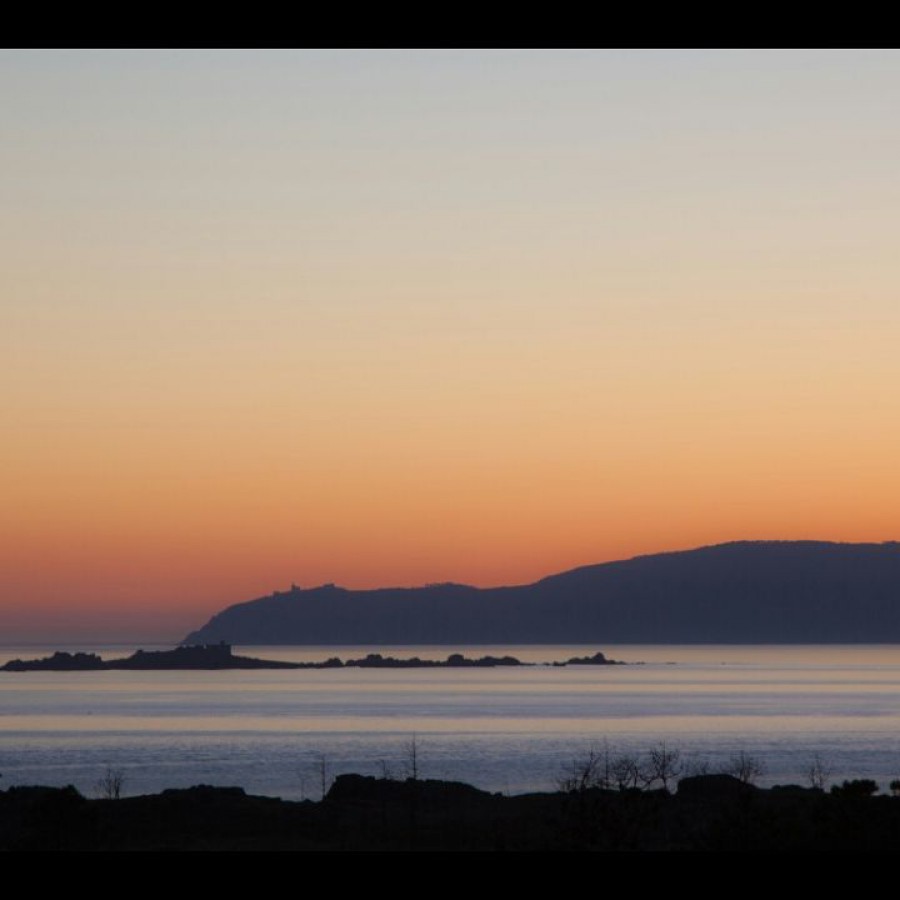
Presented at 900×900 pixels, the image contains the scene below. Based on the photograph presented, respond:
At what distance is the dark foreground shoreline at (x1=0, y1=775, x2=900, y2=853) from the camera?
33.3 meters

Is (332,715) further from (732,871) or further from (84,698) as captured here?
Result: (732,871)

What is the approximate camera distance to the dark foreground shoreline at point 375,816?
109ft

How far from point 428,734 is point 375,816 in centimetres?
5904

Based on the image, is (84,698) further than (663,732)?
Yes

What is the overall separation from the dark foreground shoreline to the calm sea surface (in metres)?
16.3

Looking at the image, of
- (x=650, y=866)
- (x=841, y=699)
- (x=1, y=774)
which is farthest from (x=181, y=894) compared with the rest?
(x=841, y=699)

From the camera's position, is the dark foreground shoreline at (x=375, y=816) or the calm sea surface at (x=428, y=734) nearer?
the dark foreground shoreline at (x=375, y=816)

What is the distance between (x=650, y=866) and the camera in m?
5.44

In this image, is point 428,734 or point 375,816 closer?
point 375,816

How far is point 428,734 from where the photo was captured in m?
104

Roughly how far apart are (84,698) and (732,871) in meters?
170

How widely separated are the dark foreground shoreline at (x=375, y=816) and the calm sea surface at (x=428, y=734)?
16.3 metres

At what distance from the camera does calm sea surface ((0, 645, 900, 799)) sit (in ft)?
247

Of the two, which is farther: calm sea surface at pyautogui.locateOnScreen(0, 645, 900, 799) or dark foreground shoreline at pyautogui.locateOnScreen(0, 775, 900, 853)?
calm sea surface at pyautogui.locateOnScreen(0, 645, 900, 799)
